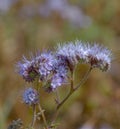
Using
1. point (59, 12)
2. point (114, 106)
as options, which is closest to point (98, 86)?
point (114, 106)

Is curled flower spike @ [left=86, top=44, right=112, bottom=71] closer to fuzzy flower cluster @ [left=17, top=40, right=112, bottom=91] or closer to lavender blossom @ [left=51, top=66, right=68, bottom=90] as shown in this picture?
fuzzy flower cluster @ [left=17, top=40, right=112, bottom=91]

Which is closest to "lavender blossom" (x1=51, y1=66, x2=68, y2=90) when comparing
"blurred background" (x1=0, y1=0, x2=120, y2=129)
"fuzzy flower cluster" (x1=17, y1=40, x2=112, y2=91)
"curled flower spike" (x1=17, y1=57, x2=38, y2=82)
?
"fuzzy flower cluster" (x1=17, y1=40, x2=112, y2=91)

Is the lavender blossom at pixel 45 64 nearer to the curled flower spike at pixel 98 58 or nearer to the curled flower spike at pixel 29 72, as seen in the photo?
the curled flower spike at pixel 29 72

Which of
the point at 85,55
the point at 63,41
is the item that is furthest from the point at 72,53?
the point at 63,41

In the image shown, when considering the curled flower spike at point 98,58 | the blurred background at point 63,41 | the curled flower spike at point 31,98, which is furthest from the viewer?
the blurred background at point 63,41

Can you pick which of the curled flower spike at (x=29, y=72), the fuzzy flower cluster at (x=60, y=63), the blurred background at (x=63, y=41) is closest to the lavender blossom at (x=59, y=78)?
the fuzzy flower cluster at (x=60, y=63)

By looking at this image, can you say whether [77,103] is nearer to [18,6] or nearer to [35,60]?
[18,6]

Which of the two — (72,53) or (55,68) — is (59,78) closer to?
(55,68)
